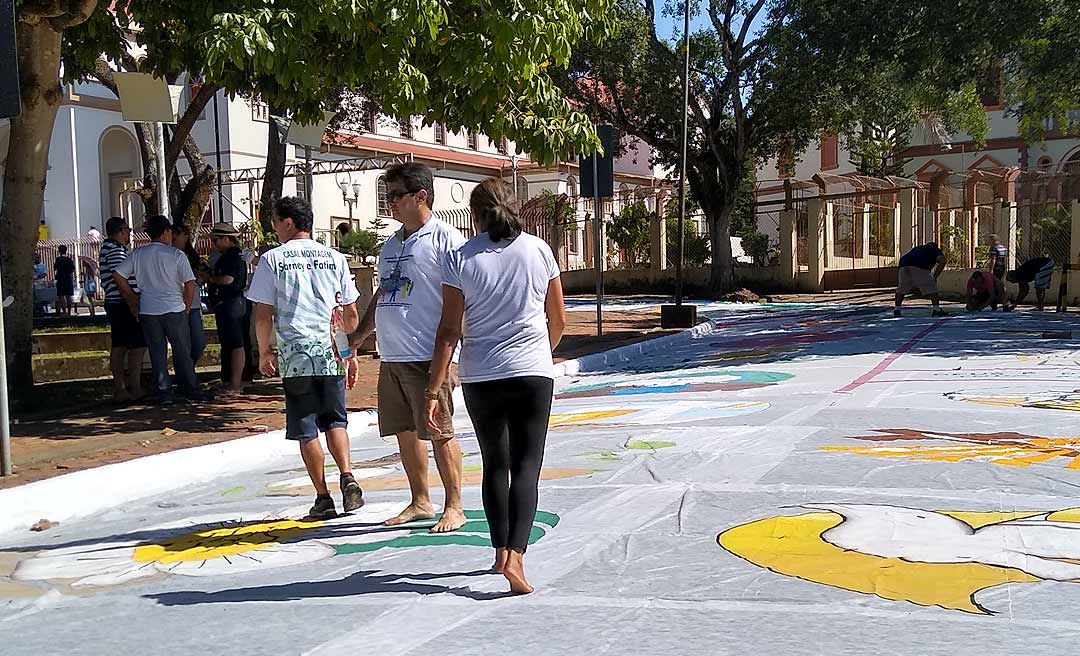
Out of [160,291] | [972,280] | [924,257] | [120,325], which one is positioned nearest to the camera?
[160,291]

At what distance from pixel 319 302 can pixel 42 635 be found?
2297 mm

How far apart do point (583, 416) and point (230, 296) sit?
376 cm

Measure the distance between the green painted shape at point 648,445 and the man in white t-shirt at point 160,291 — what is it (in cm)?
443

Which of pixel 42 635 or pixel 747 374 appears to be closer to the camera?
pixel 42 635

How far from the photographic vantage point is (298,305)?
5.81 metres

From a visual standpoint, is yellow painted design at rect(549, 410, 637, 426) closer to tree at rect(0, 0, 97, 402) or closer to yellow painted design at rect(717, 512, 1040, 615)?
yellow painted design at rect(717, 512, 1040, 615)

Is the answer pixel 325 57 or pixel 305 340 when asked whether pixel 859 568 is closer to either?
pixel 305 340

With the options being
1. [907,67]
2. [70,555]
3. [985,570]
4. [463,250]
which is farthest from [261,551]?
[907,67]

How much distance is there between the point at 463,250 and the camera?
4520 mm

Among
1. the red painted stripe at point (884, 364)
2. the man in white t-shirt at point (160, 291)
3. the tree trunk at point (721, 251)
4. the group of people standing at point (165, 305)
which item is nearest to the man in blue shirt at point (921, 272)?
the red painted stripe at point (884, 364)

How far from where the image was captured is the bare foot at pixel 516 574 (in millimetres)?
4352

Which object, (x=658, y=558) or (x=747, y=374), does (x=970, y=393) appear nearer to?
(x=747, y=374)

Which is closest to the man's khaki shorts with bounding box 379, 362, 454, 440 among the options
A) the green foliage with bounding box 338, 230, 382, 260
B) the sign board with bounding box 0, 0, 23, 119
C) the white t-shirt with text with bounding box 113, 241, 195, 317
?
the sign board with bounding box 0, 0, 23, 119

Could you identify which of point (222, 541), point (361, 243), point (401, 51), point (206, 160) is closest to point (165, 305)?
point (401, 51)
